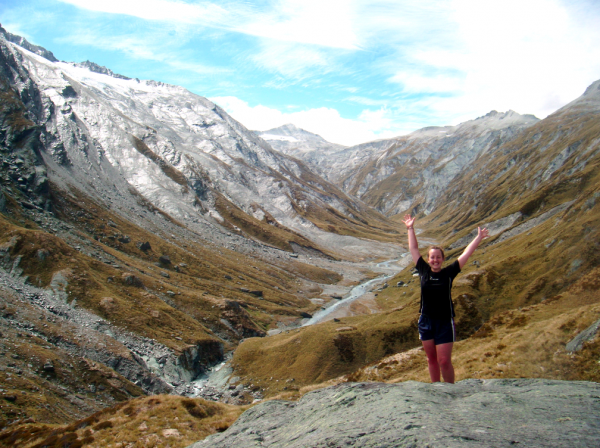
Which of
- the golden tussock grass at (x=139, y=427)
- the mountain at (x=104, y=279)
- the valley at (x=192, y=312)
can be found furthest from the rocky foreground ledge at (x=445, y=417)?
the mountain at (x=104, y=279)

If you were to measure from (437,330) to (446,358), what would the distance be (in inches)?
50.0

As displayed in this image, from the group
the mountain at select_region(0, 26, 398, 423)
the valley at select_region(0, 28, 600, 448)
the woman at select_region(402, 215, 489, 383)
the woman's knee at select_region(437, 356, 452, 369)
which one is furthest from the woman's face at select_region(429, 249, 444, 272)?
the mountain at select_region(0, 26, 398, 423)

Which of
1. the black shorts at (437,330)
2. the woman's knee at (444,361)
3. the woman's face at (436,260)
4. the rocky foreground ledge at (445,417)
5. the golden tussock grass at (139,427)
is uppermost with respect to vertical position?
the woman's face at (436,260)

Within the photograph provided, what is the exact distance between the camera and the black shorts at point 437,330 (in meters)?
12.8

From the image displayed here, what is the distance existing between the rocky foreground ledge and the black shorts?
2.08 metres

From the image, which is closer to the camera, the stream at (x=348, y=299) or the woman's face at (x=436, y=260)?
the woman's face at (x=436, y=260)

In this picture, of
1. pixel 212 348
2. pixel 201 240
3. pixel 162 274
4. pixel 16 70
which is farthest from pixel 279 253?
pixel 16 70

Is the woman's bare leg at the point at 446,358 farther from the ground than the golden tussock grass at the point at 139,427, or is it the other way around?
the woman's bare leg at the point at 446,358

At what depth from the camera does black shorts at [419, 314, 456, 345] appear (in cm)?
1284

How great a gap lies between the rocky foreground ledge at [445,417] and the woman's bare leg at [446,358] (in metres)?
0.41

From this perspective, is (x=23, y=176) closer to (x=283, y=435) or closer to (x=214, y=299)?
(x=214, y=299)

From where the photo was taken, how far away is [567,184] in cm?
14038

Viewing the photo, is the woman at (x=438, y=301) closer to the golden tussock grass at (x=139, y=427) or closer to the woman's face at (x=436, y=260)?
the woman's face at (x=436, y=260)

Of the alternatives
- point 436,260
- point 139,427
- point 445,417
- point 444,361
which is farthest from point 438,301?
point 139,427
